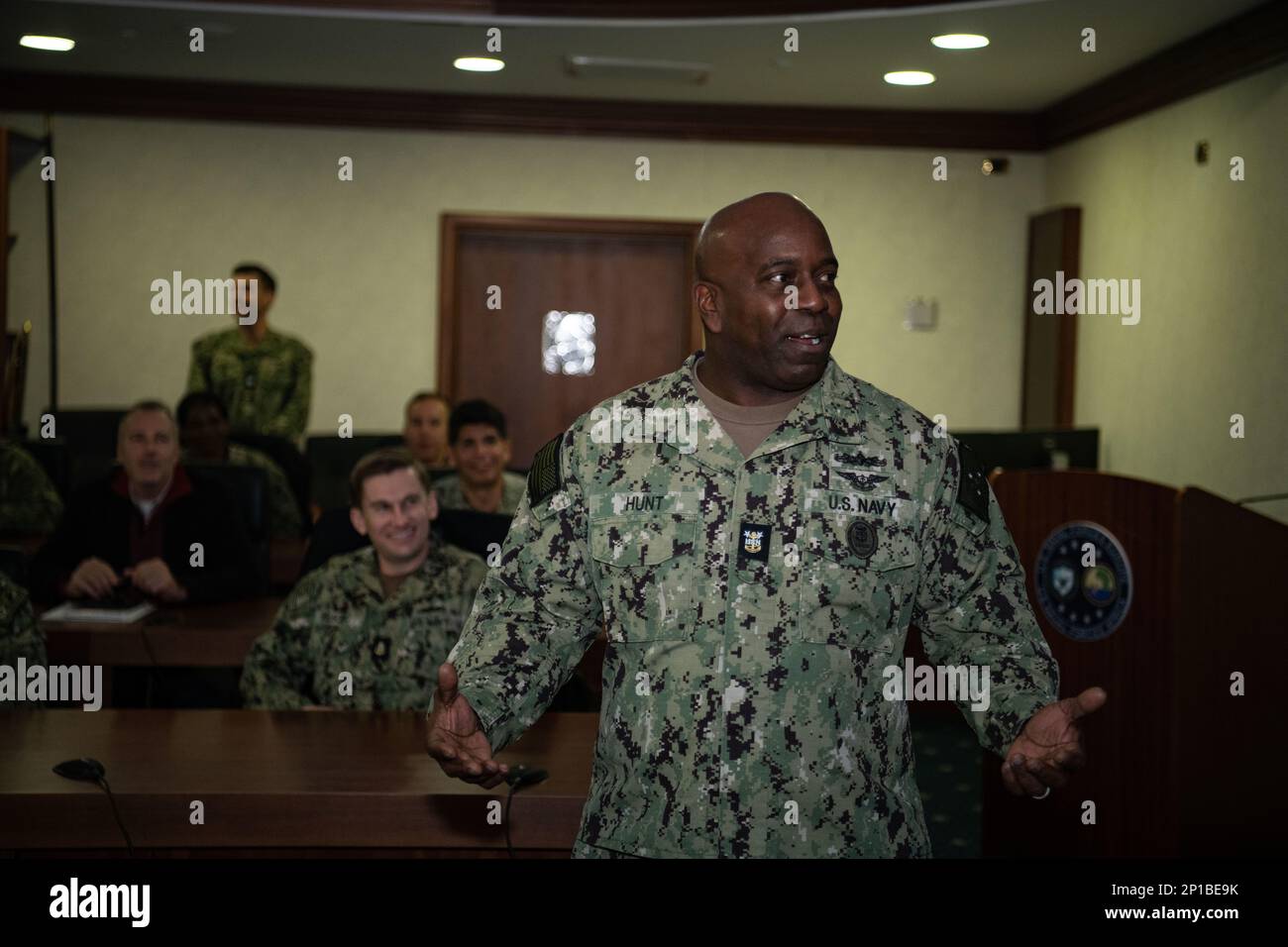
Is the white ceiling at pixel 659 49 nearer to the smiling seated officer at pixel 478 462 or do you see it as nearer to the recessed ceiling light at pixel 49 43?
the recessed ceiling light at pixel 49 43

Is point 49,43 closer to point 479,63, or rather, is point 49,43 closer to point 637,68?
point 479,63

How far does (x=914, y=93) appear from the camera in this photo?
265 inches

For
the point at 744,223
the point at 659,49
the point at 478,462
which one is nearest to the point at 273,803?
the point at 744,223

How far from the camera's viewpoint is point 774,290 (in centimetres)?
179

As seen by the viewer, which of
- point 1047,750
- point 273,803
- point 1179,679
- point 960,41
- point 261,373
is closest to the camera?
point 1047,750

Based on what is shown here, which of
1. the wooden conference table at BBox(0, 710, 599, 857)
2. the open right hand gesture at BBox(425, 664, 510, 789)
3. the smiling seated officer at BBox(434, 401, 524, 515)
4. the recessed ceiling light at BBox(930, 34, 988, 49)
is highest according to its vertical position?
the recessed ceiling light at BBox(930, 34, 988, 49)

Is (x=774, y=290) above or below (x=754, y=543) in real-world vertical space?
above

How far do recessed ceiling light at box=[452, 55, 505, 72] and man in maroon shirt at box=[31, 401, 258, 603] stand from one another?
8.30 feet

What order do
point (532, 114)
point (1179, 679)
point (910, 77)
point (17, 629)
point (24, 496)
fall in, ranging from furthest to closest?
point (532, 114), point (910, 77), point (24, 496), point (1179, 679), point (17, 629)

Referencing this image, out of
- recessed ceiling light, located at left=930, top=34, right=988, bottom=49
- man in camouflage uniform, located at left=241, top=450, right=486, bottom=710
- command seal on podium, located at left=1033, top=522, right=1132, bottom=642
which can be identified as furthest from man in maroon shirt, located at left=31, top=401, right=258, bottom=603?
recessed ceiling light, located at left=930, top=34, right=988, bottom=49

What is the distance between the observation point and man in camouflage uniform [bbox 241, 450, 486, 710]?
3.16 m

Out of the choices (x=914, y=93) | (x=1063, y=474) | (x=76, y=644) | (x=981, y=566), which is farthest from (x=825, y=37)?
(x=981, y=566)

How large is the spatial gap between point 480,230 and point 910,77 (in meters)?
2.39

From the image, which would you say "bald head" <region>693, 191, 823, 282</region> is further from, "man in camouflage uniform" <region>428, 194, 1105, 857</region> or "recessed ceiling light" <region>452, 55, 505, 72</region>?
"recessed ceiling light" <region>452, 55, 505, 72</region>
